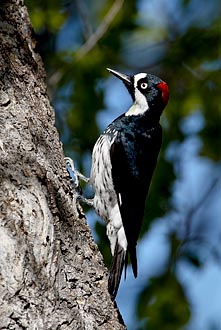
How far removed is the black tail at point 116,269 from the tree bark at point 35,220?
0.04 meters

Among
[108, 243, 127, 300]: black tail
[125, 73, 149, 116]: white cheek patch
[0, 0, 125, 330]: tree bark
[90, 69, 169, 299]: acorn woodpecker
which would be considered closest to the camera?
[0, 0, 125, 330]: tree bark

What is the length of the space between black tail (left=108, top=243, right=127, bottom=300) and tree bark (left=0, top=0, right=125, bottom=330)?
0.04 metres

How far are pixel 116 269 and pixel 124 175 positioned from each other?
0.76m

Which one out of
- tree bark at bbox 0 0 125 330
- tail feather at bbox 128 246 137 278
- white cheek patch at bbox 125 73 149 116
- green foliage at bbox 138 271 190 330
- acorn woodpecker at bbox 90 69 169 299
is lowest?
green foliage at bbox 138 271 190 330

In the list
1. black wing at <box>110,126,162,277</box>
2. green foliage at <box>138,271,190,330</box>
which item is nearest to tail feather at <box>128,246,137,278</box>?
black wing at <box>110,126,162,277</box>

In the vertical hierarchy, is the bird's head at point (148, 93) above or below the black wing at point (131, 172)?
above

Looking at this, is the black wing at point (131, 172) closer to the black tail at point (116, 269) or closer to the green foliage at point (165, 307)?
the black tail at point (116, 269)

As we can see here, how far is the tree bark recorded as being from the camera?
3578 millimetres

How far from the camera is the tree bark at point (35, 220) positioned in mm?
3578

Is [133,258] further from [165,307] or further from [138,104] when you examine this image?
[165,307]

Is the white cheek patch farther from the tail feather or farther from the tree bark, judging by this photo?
the tree bark

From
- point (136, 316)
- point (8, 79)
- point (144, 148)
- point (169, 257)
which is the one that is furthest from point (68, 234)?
point (169, 257)

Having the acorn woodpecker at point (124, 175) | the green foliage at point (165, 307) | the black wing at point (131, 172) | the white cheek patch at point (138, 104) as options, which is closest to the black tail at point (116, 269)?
the acorn woodpecker at point (124, 175)

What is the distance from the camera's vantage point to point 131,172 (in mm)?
5145
